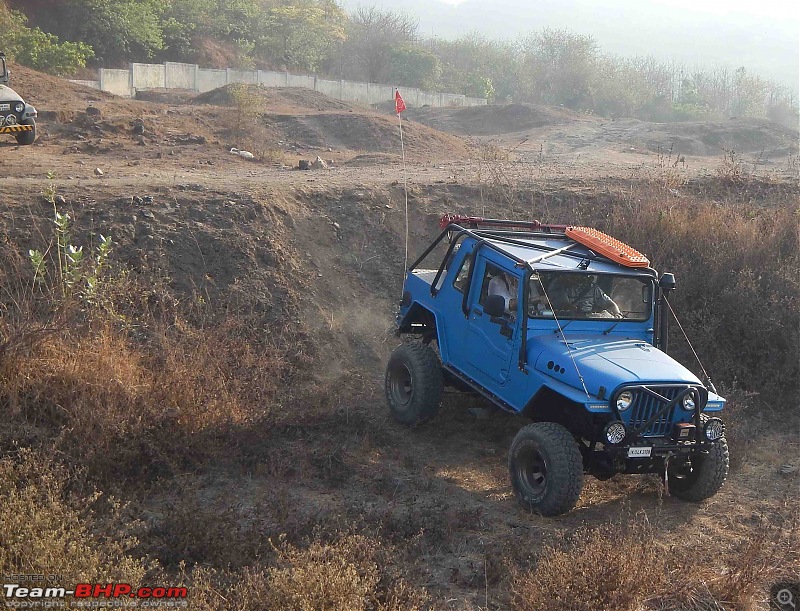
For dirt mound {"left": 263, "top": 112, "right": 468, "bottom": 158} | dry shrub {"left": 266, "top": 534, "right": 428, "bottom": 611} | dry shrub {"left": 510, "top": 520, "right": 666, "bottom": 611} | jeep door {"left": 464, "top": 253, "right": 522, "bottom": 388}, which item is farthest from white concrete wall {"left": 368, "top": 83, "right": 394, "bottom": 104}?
dry shrub {"left": 510, "top": 520, "right": 666, "bottom": 611}

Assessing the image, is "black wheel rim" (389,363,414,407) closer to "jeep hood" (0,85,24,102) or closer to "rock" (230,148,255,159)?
"rock" (230,148,255,159)

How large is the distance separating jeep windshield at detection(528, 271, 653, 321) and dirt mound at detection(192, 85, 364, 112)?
19585 millimetres

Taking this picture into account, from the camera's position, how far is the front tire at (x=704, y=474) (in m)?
6.84

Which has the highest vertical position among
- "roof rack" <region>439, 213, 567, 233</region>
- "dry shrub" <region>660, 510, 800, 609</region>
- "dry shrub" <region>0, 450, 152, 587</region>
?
"roof rack" <region>439, 213, 567, 233</region>

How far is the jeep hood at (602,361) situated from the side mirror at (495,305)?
0.37 m

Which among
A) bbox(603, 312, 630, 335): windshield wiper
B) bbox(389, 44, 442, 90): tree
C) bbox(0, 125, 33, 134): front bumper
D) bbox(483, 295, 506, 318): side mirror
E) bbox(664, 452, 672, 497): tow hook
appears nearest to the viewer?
bbox(664, 452, 672, 497): tow hook

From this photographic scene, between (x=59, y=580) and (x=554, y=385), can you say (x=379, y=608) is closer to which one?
(x=59, y=580)

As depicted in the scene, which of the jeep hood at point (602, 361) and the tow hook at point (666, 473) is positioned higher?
the jeep hood at point (602, 361)

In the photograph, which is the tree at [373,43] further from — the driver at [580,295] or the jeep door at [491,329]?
the driver at [580,295]

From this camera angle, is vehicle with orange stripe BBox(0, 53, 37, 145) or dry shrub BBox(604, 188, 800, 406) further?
vehicle with orange stripe BBox(0, 53, 37, 145)

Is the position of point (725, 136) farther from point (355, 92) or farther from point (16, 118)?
point (16, 118)

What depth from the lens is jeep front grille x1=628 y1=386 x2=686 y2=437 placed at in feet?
21.0

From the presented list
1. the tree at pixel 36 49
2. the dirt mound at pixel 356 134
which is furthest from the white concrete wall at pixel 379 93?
the dirt mound at pixel 356 134

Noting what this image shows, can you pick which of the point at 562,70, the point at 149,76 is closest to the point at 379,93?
the point at 149,76
